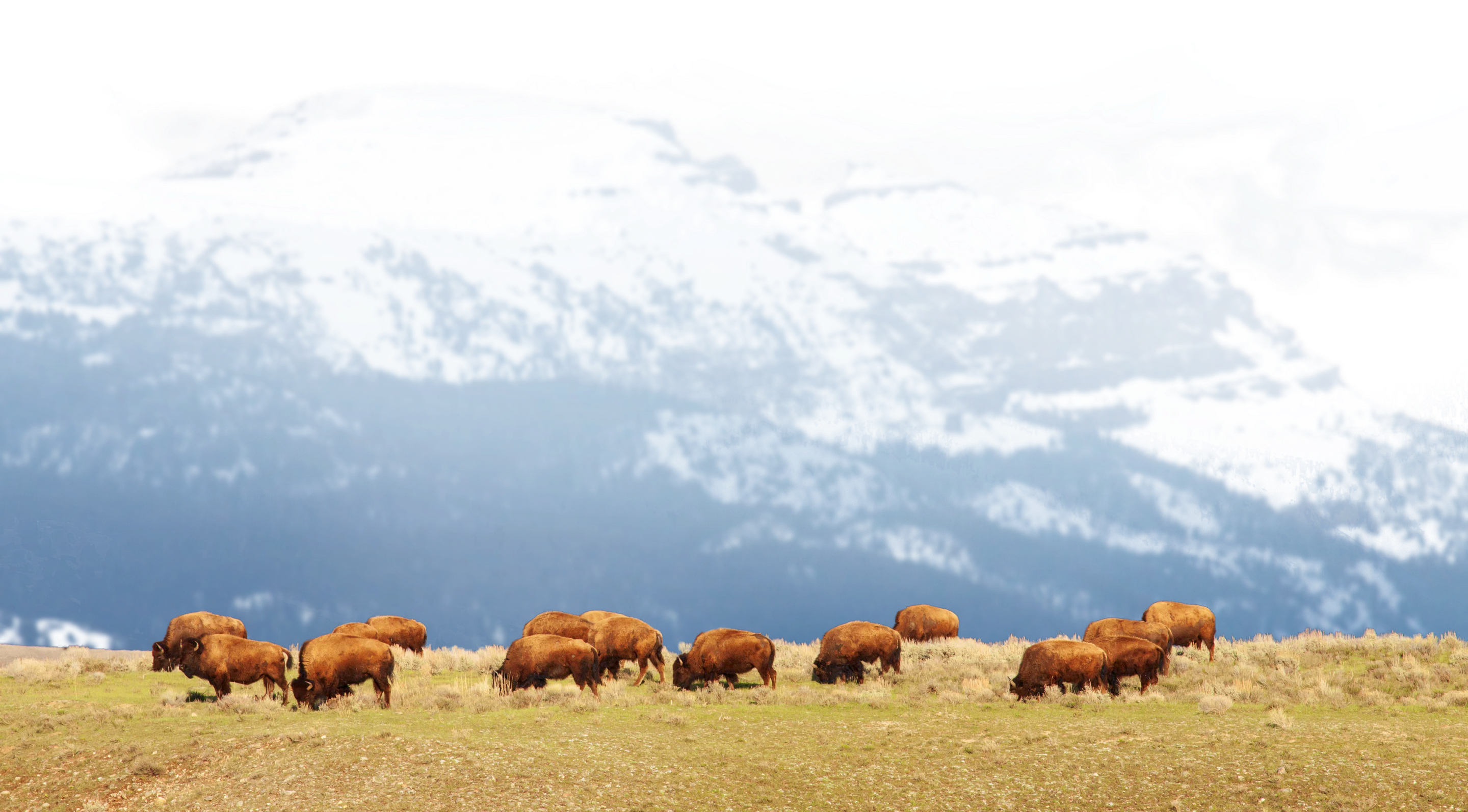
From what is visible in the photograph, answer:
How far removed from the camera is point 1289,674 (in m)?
24.6

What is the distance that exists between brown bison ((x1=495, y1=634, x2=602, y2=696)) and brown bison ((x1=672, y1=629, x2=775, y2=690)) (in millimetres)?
2228

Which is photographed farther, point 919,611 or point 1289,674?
point 919,611

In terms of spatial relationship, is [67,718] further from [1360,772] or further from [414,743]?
[1360,772]

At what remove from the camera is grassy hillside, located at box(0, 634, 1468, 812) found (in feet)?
49.3

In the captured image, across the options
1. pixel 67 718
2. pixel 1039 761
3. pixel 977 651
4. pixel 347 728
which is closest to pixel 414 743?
pixel 347 728

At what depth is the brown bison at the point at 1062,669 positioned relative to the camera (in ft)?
72.0

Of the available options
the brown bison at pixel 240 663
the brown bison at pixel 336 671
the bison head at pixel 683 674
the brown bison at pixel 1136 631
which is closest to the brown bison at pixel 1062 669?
the brown bison at pixel 1136 631

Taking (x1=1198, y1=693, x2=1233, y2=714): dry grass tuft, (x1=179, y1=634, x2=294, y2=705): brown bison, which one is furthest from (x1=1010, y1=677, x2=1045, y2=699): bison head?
(x1=179, y1=634, x2=294, y2=705): brown bison

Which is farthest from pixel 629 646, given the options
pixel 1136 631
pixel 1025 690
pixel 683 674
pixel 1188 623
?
pixel 1188 623

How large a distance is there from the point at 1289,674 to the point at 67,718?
2569 centimetres

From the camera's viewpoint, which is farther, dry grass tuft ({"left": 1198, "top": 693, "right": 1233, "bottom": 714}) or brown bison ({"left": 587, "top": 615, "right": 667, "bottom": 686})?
brown bison ({"left": 587, "top": 615, "right": 667, "bottom": 686})

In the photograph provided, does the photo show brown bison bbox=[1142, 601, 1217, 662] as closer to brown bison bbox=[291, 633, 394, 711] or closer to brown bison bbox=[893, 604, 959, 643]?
brown bison bbox=[893, 604, 959, 643]

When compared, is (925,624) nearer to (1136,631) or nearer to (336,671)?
(1136,631)

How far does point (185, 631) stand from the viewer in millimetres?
28984
